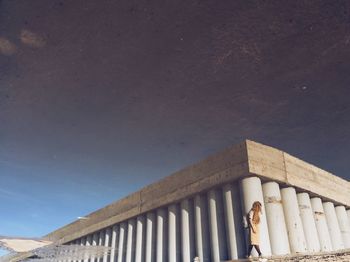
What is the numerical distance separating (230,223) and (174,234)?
10.8ft

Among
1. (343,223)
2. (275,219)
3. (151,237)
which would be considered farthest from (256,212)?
(343,223)

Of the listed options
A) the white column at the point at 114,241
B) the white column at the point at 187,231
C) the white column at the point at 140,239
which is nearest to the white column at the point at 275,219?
the white column at the point at 187,231

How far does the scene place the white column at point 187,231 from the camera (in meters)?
12.0

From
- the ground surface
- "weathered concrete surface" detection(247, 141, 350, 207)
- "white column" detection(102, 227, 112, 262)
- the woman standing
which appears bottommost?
the ground surface

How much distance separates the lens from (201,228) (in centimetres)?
1174

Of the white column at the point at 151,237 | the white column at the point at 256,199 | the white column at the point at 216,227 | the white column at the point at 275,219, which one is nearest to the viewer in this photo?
the white column at the point at 256,199

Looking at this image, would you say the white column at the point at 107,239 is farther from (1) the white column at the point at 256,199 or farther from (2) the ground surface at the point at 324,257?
(2) the ground surface at the point at 324,257

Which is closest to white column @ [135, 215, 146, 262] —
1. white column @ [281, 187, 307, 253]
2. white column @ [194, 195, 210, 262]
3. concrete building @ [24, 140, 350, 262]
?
concrete building @ [24, 140, 350, 262]

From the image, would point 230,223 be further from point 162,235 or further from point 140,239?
point 140,239

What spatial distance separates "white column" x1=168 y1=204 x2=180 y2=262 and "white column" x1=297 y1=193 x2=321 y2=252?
4969 mm

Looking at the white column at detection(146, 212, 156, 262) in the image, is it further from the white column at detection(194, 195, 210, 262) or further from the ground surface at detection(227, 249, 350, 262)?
the ground surface at detection(227, 249, 350, 262)

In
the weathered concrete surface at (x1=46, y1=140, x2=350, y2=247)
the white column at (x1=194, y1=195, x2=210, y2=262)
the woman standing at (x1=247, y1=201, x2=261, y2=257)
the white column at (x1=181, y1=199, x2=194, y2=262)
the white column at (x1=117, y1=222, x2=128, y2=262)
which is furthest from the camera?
the white column at (x1=117, y1=222, x2=128, y2=262)

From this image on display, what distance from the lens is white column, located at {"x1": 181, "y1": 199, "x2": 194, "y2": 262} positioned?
12.0 m

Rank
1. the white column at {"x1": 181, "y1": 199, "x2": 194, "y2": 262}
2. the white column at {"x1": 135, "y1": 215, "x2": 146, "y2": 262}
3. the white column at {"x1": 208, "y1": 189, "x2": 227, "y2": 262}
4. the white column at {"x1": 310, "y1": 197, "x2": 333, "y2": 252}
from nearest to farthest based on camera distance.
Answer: the white column at {"x1": 208, "y1": 189, "x2": 227, "y2": 262} → the white column at {"x1": 181, "y1": 199, "x2": 194, "y2": 262} → the white column at {"x1": 310, "y1": 197, "x2": 333, "y2": 252} → the white column at {"x1": 135, "y1": 215, "x2": 146, "y2": 262}
